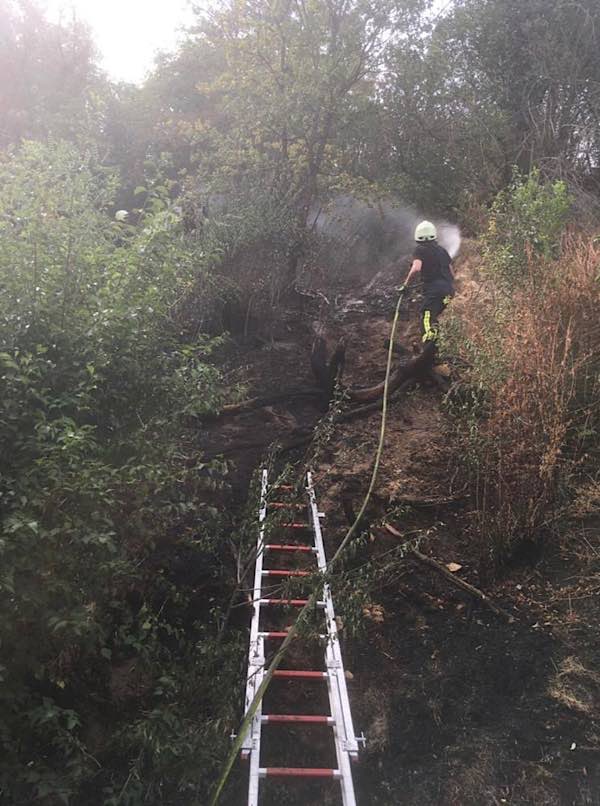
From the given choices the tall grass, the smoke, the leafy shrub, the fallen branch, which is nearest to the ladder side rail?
the leafy shrub

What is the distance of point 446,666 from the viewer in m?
3.63

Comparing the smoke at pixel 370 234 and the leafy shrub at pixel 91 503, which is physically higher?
the smoke at pixel 370 234


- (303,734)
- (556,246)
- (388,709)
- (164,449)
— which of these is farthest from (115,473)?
(556,246)

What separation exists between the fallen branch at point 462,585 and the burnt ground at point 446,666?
0.04 metres

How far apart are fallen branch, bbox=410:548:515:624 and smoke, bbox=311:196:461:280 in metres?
6.50

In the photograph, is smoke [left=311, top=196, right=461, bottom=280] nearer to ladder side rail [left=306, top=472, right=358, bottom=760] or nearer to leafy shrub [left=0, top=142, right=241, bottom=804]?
leafy shrub [left=0, top=142, right=241, bottom=804]

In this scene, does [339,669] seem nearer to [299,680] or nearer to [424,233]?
[299,680]

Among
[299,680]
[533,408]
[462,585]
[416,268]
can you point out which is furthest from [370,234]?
[299,680]

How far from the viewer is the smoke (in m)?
10.1

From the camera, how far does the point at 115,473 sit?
280cm

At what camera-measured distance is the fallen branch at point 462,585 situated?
12.8 feet

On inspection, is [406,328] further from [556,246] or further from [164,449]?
[164,449]

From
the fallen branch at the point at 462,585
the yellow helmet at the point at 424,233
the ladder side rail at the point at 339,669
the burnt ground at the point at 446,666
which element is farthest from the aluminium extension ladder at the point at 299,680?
the yellow helmet at the point at 424,233

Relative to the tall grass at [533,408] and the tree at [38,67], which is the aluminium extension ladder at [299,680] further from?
the tree at [38,67]
